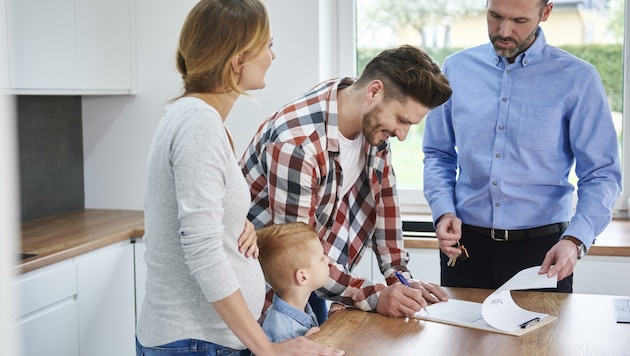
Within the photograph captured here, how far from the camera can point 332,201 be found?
1920 millimetres

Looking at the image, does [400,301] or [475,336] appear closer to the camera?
[475,336]

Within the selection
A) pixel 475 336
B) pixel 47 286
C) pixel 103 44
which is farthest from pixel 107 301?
pixel 475 336

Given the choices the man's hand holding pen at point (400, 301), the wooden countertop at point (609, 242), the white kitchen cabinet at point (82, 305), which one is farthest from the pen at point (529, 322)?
the white kitchen cabinet at point (82, 305)

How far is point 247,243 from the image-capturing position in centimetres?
148

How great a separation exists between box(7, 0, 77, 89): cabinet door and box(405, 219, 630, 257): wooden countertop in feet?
5.12

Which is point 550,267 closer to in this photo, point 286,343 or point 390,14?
point 286,343

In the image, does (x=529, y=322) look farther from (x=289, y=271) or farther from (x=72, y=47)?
(x=72, y=47)

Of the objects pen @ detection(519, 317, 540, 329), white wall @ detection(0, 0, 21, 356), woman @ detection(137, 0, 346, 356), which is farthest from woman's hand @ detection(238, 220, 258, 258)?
white wall @ detection(0, 0, 21, 356)

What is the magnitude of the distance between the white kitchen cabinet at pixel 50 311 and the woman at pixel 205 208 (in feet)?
4.01

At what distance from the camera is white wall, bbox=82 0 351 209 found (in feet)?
11.1

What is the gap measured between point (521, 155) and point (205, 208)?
125 cm

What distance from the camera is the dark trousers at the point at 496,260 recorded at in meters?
2.25

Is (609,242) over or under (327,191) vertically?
under

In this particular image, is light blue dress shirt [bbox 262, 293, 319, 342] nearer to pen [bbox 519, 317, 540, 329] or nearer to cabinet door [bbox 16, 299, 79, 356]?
pen [bbox 519, 317, 540, 329]
